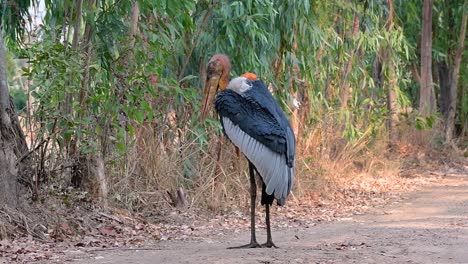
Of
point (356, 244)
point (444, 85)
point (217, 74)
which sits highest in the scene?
point (444, 85)

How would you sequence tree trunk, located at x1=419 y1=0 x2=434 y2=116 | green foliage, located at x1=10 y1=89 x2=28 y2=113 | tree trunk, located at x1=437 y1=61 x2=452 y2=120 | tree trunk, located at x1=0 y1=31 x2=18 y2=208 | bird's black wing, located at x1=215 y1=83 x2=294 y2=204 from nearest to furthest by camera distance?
bird's black wing, located at x1=215 y1=83 x2=294 y2=204, tree trunk, located at x1=0 y1=31 x2=18 y2=208, green foliage, located at x1=10 y1=89 x2=28 y2=113, tree trunk, located at x1=419 y1=0 x2=434 y2=116, tree trunk, located at x1=437 y1=61 x2=452 y2=120

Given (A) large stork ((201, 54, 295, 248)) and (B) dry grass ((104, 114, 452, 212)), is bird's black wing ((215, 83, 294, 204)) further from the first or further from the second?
(B) dry grass ((104, 114, 452, 212))

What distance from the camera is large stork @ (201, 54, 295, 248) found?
8320 mm

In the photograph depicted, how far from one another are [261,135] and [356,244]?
4.53 ft

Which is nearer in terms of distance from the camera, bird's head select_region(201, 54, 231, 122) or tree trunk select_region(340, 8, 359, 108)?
bird's head select_region(201, 54, 231, 122)

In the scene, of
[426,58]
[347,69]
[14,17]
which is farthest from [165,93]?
[426,58]

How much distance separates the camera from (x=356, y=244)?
8586 mm

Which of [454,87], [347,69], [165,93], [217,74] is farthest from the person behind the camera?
[454,87]

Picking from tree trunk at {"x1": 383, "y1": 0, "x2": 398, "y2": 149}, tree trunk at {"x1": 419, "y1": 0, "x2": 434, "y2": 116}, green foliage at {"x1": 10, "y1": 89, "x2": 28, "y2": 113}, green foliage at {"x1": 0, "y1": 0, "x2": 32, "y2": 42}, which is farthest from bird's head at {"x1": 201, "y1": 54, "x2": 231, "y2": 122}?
tree trunk at {"x1": 419, "y1": 0, "x2": 434, "y2": 116}

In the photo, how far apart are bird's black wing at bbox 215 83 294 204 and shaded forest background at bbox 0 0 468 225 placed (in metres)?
1.25

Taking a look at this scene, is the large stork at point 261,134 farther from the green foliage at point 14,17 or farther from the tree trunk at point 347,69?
the tree trunk at point 347,69

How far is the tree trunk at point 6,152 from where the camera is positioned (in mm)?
8805

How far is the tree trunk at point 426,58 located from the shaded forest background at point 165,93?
3.01 metres

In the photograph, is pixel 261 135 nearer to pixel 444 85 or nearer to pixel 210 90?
pixel 210 90
